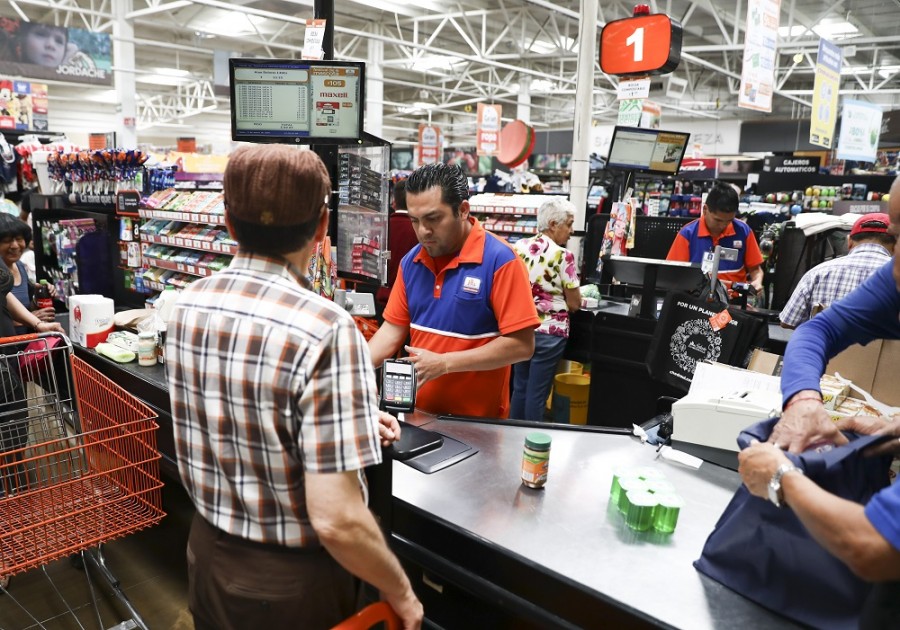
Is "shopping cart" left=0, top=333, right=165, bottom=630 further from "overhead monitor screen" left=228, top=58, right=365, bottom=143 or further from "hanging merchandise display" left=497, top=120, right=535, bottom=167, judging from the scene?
"hanging merchandise display" left=497, top=120, right=535, bottom=167

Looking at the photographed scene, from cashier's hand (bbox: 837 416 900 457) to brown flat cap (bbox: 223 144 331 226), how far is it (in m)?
1.13

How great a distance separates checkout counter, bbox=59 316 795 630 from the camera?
4.43 feet

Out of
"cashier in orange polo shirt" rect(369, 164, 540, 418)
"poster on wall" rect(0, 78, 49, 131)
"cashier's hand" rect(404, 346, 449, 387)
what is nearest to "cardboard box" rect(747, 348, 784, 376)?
"cashier in orange polo shirt" rect(369, 164, 540, 418)

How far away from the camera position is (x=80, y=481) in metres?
2.38

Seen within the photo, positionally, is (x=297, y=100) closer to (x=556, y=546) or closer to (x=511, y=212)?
(x=556, y=546)

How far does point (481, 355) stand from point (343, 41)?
17.1 metres

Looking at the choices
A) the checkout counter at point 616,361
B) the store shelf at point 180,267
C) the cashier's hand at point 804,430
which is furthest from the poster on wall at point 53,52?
the cashier's hand at point 804,430

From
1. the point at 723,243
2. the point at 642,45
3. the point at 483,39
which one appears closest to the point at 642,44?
the point at 642,45

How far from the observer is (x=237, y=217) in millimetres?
1130

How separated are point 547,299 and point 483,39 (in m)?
10.9

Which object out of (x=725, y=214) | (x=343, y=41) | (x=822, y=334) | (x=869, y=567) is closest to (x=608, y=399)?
(x=725, y=214)

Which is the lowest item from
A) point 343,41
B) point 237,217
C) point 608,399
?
point 608,399

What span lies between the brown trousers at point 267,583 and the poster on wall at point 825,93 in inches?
333

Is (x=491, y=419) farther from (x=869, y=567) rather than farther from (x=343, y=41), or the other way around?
(x=343, y=41)
